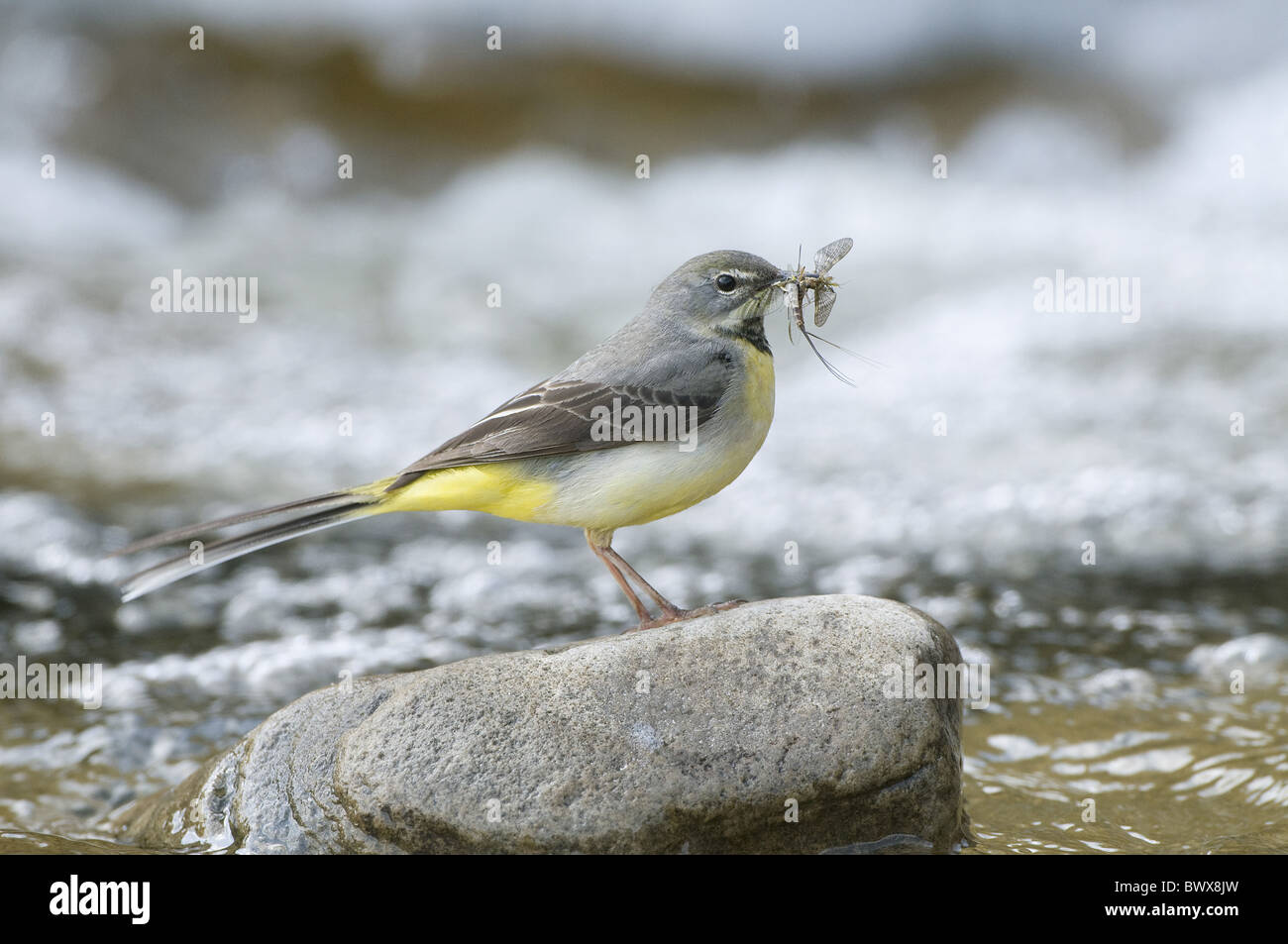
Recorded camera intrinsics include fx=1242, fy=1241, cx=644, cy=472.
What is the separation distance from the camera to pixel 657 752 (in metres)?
5.21

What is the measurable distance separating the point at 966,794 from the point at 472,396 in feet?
30.9

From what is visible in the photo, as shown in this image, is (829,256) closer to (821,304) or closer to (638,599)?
(821,304)

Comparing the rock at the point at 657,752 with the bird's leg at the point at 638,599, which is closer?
the rock at the point at 657,752

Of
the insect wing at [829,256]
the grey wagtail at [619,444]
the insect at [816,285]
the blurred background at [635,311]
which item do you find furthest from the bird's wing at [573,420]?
the blurred background at [635,311]

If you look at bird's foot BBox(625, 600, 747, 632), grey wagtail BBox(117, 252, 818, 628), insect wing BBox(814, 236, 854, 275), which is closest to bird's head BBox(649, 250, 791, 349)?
grey wagtail BBox(117, 252, 818, 628)

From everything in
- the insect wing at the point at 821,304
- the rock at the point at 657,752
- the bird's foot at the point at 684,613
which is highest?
the insect wing at the point at 821,304

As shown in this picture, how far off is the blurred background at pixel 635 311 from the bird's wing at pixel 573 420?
2682mm

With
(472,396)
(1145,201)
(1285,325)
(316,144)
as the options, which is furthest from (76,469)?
(1145,201)

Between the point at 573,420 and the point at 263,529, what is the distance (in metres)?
1.51

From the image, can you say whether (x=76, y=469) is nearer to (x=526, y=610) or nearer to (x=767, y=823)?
(x=526, y=610)

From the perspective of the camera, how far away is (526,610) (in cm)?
973

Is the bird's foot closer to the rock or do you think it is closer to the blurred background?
the rock

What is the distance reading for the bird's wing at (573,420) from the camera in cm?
583

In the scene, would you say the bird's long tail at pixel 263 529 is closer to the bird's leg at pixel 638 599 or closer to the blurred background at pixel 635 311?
the bird's leg at pixel 638 599
